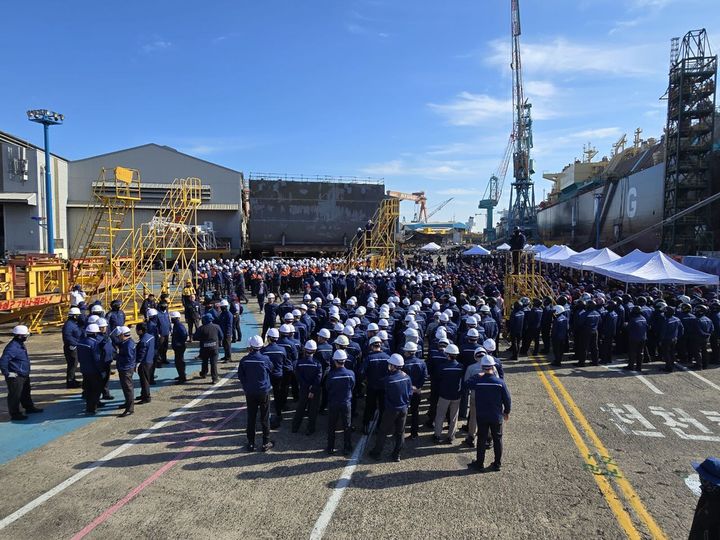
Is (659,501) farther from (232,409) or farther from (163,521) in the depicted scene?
(232,409)

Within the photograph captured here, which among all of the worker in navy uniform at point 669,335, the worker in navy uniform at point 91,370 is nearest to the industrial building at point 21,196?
the worker in navy uniform at point 91,370

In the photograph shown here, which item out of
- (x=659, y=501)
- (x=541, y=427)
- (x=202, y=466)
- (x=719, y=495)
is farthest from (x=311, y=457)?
(x=719, y=495)

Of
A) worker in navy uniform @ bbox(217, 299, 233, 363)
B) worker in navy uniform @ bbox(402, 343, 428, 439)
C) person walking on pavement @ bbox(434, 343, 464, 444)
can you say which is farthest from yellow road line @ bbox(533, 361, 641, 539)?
worker in navy uniform @ bbox(217, 299, 233, 363)

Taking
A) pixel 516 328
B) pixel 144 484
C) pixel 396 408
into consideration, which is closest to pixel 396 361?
pixel 396 408

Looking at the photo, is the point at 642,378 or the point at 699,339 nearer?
the point at 642,378

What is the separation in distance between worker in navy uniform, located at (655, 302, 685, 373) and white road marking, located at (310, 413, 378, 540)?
8394 mm

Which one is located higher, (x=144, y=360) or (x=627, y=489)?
(x=144, y=360)

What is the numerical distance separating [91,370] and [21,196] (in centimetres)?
3895

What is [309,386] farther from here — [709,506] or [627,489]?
[709,506]

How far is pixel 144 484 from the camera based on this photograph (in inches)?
Result: 230

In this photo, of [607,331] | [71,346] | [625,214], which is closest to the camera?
[71,346]

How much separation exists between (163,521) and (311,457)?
2.20m

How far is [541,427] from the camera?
7.72m

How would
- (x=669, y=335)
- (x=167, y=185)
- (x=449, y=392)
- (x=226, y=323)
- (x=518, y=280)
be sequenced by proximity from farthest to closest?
(x=167, y=185)
(x=518, y=280)
(x=226, y=323)
(x=669, y=335)
(x=449, y=392)
